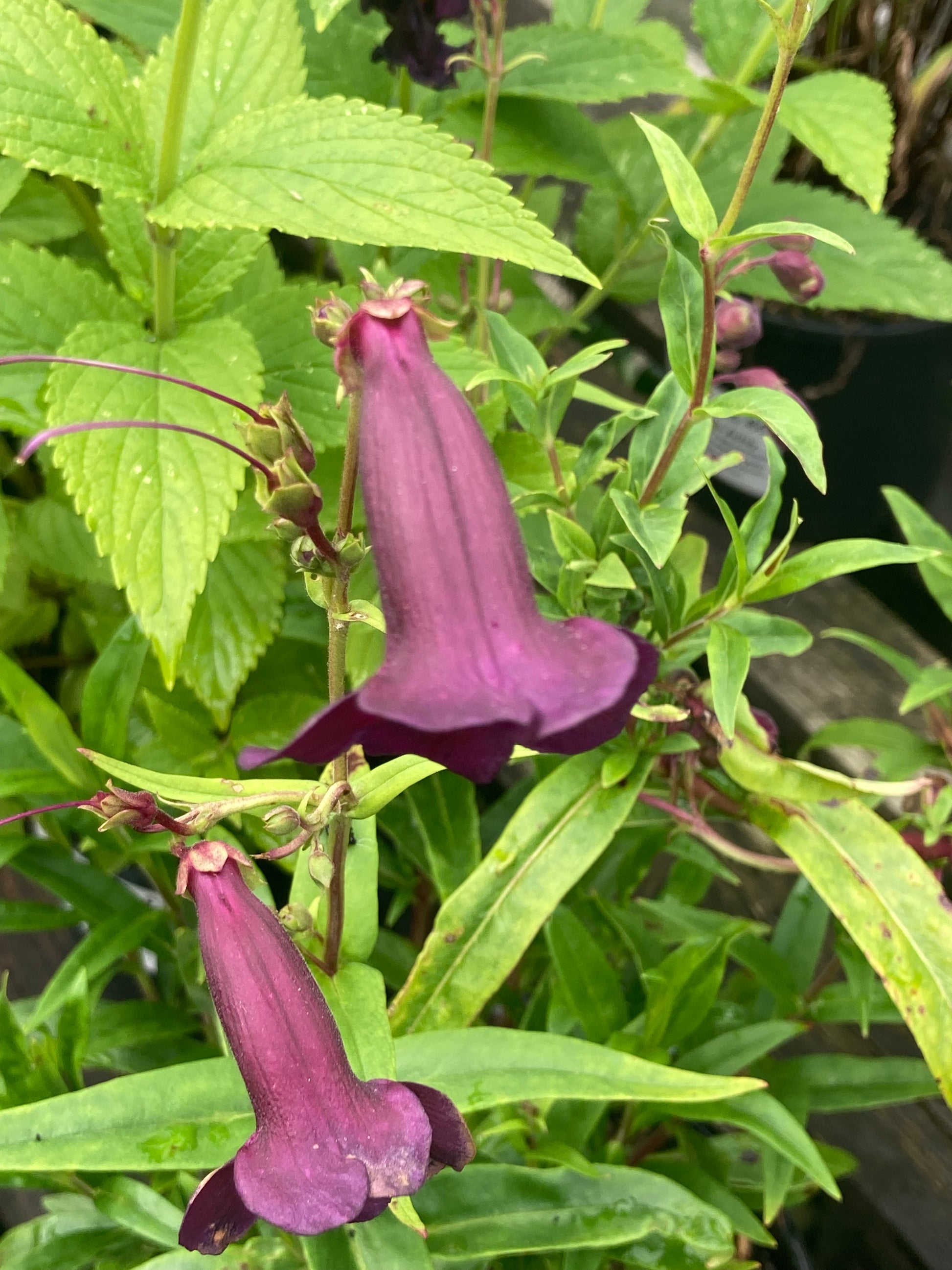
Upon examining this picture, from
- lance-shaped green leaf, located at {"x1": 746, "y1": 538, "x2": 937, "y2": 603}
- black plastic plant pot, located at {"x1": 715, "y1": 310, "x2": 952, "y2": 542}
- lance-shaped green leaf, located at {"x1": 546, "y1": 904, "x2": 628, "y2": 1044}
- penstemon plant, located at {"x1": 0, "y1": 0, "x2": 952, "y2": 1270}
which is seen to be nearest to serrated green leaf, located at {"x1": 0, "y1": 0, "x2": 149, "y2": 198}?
penstemon plant, located at {"x1": 0, "y1": 0, "x2": 952, "y2": 1270}

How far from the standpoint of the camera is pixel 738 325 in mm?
596

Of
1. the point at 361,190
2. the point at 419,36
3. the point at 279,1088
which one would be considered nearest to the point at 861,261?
the point at 419,36

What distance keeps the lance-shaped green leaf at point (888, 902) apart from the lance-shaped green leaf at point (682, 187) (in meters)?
0.32

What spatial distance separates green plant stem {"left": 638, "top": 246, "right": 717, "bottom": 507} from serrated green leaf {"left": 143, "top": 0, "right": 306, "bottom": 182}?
0.82ft

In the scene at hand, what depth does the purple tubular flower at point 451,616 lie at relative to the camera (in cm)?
29

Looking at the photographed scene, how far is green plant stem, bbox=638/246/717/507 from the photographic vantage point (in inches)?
18.3

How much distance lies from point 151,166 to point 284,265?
0.62 m

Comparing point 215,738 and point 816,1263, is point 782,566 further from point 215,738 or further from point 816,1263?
point 816,1263

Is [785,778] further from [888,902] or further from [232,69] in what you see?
[232,69]

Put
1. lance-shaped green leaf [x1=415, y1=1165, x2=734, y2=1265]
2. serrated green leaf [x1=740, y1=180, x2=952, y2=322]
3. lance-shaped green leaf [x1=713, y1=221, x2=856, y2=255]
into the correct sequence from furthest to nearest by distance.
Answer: serrated green leaf [x1=740, y1=180, x2=952, y2=322]
lance-shaped green leaf [x1=415, y1=1165, x2=734, y2=1265]
lance-shaped green leaf [x1=713, y1=221, x2=856, y2=255]

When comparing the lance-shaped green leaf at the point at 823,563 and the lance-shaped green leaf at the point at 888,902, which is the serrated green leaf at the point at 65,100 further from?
the lance-shaped green leaf at the point at 888,902

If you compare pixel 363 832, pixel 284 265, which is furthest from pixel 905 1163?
pixel 284 265

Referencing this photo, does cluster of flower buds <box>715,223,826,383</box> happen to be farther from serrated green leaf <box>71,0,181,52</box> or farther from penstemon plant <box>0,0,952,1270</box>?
serrated green leaf <box>71,0,181,52</box>

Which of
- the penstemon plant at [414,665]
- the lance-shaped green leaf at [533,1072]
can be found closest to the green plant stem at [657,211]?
the penstemon plant at [414,665]
